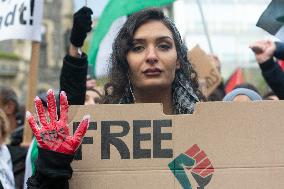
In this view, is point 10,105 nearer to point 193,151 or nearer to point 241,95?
point 241,95

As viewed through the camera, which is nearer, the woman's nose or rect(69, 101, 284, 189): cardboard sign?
rect(69, 101, 284, 189): cardboard sign

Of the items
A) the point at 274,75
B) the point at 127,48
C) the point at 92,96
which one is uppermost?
the point at 92,96

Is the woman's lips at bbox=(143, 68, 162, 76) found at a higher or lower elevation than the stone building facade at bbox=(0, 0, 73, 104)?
lower

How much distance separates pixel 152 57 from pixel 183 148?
0.39 meters

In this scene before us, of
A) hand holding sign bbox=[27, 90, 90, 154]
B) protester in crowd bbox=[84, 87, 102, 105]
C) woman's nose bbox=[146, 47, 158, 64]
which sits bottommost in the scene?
hand holding sign bbox=[27, 90, 90, 154]

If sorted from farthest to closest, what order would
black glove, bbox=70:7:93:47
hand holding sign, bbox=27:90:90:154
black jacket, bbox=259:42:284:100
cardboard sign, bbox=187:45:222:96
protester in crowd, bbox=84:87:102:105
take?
cardboard sign, bbox=187:45:222:96 < protester in crowd, bbox=84:87:102:105 < black jacket, bbox=259:42:284:100 < black glove, bbox=70:7:93:47 < hand holding sign, bbox=27:90:90:154

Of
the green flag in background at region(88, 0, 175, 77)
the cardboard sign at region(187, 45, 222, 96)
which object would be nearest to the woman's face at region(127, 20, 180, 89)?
the green flag in background at region(88, 0, 175, 77)

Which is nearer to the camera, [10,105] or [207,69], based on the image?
[10,105]

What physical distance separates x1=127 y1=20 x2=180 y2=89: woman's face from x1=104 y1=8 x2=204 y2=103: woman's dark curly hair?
0.8 inches

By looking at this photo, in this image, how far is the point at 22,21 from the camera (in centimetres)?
427

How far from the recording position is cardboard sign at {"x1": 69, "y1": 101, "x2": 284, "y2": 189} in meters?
2.15

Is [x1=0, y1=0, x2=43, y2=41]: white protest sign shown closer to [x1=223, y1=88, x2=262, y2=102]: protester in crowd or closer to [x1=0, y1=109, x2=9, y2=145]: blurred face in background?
[x1=0, y1=109, x2=9, y2=145]: blurred face in background

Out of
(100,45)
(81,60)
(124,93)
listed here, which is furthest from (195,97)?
(100,45)

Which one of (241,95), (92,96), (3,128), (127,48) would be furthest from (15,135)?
(127,48)
